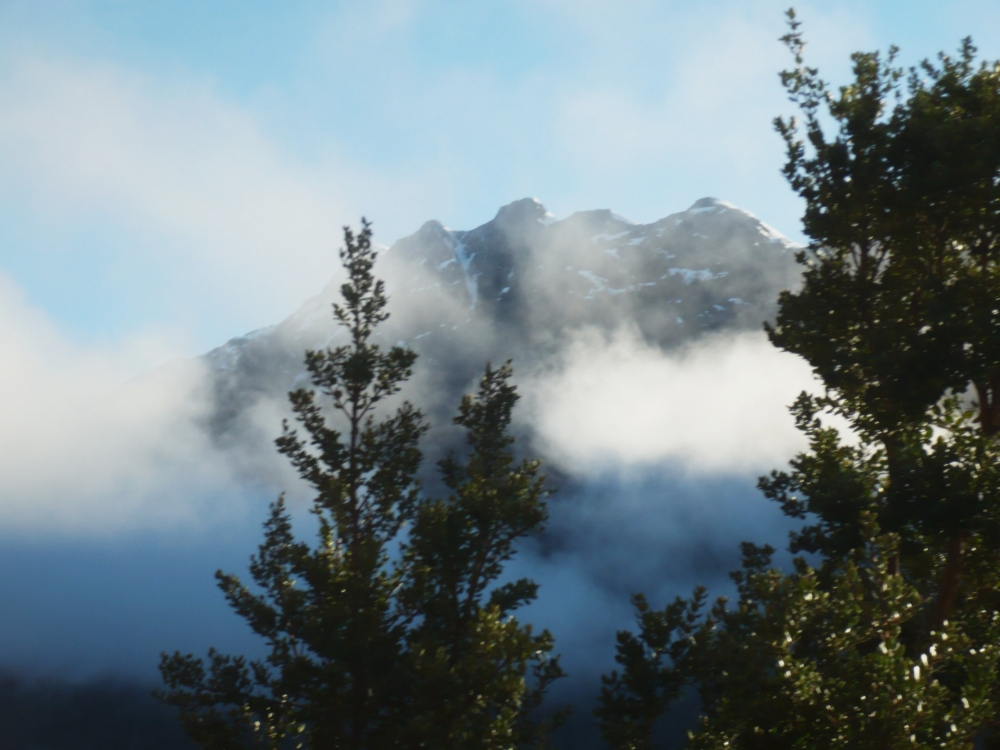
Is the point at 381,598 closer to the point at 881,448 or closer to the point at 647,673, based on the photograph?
the point at 647,673

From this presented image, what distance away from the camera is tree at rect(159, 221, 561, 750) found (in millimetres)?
14367

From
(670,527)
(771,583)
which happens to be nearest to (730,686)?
(771,583)

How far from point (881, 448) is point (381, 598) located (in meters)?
11.6

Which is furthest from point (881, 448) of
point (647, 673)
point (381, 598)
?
point (381, 598)

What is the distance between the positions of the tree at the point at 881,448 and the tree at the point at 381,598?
3.90m

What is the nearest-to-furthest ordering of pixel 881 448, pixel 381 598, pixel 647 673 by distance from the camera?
pixel 881 448 < pixel 647 673 < pixel 381 598

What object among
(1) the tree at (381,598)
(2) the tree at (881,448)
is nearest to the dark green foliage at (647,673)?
(2) the tree at (881,448)

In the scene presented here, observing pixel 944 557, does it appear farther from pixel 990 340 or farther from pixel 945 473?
pixel 990 340

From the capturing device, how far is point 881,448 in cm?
1410

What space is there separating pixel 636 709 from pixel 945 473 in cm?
A: 842

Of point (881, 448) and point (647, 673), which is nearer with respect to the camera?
point (881, 448)

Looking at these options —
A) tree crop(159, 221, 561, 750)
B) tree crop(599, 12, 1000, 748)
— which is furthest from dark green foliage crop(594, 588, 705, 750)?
tree crop(159, 221, 561, 750)

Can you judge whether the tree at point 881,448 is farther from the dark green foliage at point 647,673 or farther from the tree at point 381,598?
the tree at point 381,598

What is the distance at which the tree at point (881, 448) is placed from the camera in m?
10.3
